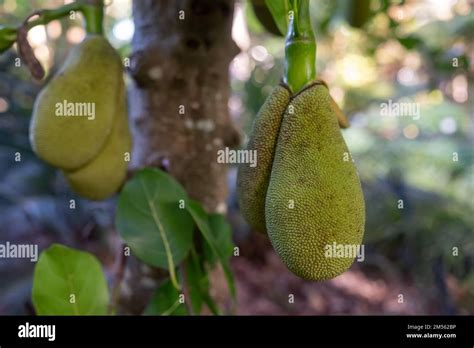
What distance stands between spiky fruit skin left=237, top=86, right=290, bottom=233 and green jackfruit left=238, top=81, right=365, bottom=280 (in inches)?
0.4

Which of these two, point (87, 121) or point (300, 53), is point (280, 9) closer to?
point (300, 53)

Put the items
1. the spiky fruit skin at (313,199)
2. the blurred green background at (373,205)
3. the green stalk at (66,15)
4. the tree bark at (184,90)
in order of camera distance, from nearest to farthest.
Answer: the spiky fruit skin at (313,199)
the green stalk at (66,15)
the tree bark at (184,90)
the blurred green background at (373,205)

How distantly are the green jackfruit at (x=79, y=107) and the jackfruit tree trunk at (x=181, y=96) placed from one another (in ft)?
0.19

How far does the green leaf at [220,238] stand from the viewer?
640 mm


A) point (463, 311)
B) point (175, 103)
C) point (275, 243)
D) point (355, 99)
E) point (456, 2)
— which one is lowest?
point (463, 311)

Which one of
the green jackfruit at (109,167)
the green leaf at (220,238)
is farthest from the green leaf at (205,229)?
the green jackfruit at (109,167)

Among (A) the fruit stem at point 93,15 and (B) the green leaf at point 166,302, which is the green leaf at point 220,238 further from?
(A) the fruit stem at point 93,15

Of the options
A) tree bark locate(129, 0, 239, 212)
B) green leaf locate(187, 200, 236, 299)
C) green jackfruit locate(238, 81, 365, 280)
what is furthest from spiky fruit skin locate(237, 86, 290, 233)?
tree bark locate(129, 0, 239, 212)

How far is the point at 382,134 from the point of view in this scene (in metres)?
2.80

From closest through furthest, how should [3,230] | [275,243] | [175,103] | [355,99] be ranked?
[275,243] < [175,103] < [3,230] < [355,99]

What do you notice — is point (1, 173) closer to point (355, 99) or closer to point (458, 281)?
point (458, 281)

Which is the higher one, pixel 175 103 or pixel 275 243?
pixel 175 103

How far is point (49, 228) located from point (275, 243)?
1817 mm

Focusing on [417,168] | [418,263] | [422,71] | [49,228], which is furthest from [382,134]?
[49,228]
